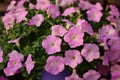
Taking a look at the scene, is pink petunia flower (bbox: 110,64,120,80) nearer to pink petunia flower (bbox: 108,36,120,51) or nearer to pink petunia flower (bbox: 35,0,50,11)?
pink petunia flower (bbox: 108,36,120,51)

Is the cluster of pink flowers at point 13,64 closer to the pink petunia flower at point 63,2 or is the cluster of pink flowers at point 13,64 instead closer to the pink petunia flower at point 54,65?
the pink petunia flower at point 54,65

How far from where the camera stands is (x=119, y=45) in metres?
0.87

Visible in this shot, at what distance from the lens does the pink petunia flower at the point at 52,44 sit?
785 millimetres

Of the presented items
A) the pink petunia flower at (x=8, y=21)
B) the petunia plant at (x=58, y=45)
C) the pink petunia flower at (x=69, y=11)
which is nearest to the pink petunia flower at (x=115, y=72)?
the petunia plant at (x=58, y=45)

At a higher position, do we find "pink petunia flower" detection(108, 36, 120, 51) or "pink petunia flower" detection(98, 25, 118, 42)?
"pink petunia flower" detection(98, 25, 118, 42)

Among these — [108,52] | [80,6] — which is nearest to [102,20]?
[80,6]

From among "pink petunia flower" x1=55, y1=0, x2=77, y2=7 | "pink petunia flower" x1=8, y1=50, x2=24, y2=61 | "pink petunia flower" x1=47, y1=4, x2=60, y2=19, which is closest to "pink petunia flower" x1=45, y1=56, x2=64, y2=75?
"pink petunia flower" x1=8, y1=50, x2=24, y2=61

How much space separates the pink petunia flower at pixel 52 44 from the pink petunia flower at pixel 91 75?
109 millimetres

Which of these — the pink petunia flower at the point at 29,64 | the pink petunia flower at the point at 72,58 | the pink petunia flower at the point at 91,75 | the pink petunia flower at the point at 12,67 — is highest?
the pink petunia flower at the point at 72,58

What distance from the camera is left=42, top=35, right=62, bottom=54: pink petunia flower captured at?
78 cm

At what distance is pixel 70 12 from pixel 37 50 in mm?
223

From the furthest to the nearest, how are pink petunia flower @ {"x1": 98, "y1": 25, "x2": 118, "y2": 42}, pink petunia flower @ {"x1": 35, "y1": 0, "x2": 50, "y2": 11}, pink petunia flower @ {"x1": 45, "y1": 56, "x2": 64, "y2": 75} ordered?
pink petunia flower @ {"x1": 35, "y1": 0, "x2": 50, "y2": 11} < pink petunia flower @ {"x1": 98, "y1": 25, "x2": 118, "y2": 42} < pink petunia flower @ {"x1": 45, "y1": 56, "x2": 64, "y2": 75}

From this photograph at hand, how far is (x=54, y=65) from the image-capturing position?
0.78 metres

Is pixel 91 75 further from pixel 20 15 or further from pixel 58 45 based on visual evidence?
pixel 20 15
